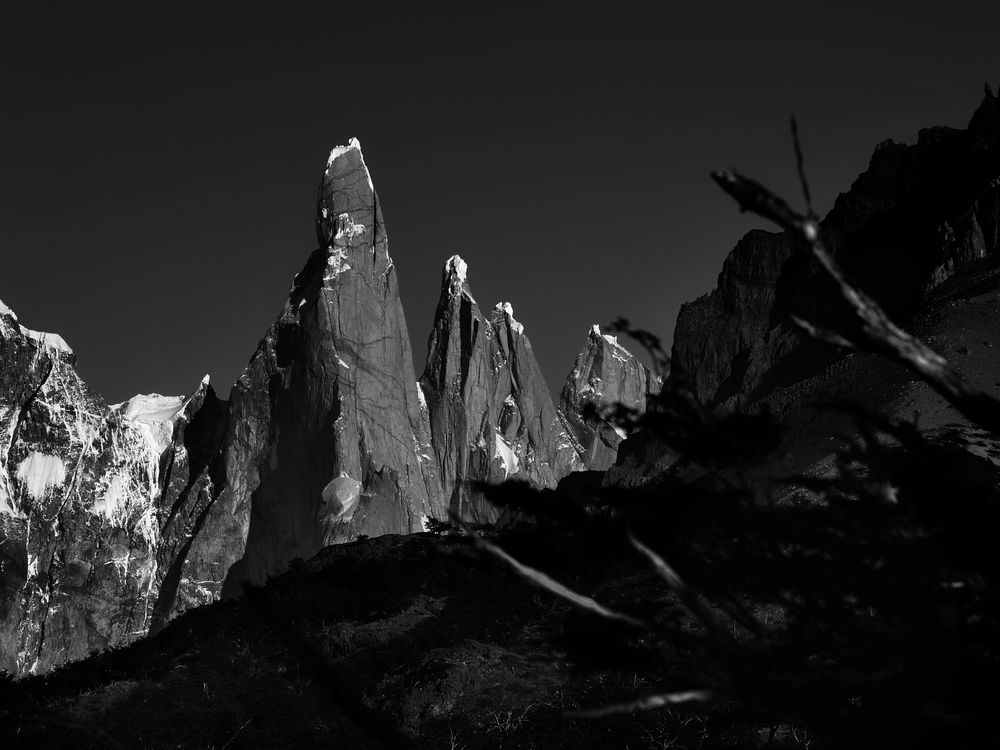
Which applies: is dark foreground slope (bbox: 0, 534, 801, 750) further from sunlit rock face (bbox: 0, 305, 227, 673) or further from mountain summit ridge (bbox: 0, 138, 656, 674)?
sunlit rock face (bbox: 0, 305, 227, 673)

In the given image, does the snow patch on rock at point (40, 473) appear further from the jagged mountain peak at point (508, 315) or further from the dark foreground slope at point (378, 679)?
the dark foreground slope at point (378, 679)

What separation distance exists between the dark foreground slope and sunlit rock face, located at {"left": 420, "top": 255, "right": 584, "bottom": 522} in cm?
8690

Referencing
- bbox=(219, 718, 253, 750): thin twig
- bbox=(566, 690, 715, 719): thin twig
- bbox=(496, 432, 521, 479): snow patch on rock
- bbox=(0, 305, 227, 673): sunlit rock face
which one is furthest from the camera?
bbox=(496, 432, 521, 479): snow patch on rock

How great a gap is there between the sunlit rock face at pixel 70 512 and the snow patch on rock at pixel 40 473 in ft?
0.35

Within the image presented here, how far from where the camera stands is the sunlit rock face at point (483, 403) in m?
120

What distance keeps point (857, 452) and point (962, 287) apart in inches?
1605

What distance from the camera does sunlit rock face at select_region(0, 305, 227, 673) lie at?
95812mm

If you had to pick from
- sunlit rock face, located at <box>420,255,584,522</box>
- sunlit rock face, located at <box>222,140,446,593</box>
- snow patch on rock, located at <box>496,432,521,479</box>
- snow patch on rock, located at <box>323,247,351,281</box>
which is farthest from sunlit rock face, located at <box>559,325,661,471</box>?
snow patch on rock, located at <box>323,247,351,281</box>

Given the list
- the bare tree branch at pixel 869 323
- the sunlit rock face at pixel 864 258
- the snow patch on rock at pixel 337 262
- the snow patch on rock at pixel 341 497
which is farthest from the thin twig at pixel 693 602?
the snow patch on rock at pixel 337 262

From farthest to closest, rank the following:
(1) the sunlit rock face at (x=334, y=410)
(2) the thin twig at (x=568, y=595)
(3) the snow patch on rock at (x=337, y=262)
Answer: (3) the snow patch on rock at (x=337, y=262)
(1) the sunlit rock face at (x=334, y=410)
(2) the thin twig at (x=568, y=595)

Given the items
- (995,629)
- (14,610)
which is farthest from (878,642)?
(14,610)

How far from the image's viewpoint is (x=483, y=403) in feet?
413

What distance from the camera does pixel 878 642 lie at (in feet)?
35.4

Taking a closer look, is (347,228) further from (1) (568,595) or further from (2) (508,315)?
(1) (568,595)
